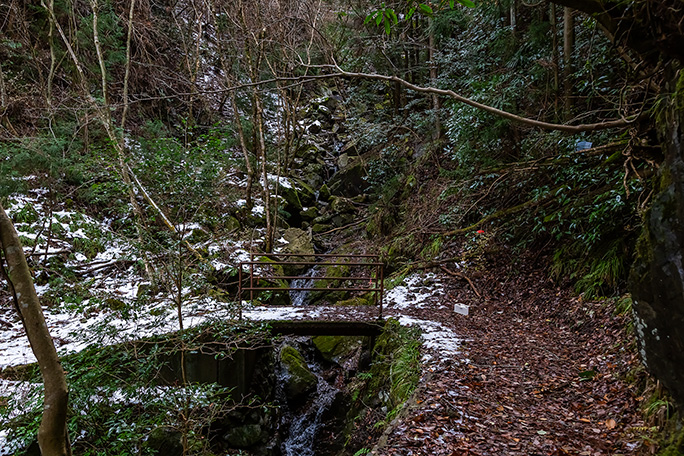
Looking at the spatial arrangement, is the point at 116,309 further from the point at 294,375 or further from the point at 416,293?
the point at 416,293

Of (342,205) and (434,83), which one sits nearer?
(434,83)

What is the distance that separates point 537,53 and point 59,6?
13.8 metres

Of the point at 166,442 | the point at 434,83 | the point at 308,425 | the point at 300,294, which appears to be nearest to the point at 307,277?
the point at 308,425

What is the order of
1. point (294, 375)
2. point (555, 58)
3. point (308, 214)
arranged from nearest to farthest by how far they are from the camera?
point (555, 58), point (294, 375), point (308, 214)

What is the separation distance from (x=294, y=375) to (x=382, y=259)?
4.34m

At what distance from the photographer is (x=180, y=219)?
14.4 feet

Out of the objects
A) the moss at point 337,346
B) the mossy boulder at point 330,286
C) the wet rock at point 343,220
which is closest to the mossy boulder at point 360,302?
the moss at point 337,346

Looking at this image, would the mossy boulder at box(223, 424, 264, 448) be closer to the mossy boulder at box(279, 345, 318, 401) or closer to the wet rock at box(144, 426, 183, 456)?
the mossy boulder at box(279, 345, 318, 401)

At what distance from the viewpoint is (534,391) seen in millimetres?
3807

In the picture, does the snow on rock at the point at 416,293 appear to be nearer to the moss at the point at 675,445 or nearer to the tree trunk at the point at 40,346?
the moss at the point at 675,445

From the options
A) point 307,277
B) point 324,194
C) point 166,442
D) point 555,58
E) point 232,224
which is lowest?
point 166,442

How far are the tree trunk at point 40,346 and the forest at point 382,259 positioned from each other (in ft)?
0.06

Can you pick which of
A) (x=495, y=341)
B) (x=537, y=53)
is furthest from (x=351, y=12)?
(x=495, y=341)

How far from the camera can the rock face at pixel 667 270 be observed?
2.24m
